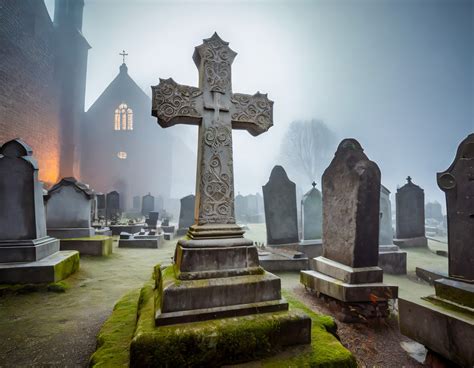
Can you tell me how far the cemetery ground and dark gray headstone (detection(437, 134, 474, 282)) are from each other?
107 cm

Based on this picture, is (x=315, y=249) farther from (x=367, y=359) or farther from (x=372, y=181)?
(x=367, y=359)

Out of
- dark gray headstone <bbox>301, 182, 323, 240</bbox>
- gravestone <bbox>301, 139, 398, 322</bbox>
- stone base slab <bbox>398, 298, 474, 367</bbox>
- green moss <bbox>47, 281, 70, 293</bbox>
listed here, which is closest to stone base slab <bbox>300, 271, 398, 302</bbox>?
gravestone <bbox>301, 139, 398, 322</bbox>

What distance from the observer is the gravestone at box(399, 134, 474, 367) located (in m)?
2.11

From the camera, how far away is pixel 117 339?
198cm

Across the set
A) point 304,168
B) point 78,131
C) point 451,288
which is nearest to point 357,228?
point 451,288

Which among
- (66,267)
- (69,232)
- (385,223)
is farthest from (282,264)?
(69,232)

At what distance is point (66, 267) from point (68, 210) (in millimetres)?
3069

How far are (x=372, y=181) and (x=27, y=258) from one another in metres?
5.65

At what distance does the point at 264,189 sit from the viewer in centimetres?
782

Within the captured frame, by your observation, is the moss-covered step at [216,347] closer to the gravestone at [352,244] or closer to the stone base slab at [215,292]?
the stone base slab at [215,292]

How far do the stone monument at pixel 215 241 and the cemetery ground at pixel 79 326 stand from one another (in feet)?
1.61

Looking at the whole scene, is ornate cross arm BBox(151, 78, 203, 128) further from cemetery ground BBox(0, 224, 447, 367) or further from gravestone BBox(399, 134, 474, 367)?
gravestone BBox(399, 134, 474, 367)

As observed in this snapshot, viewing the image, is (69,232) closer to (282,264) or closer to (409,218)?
(282,264)

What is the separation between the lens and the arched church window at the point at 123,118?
2650cm
